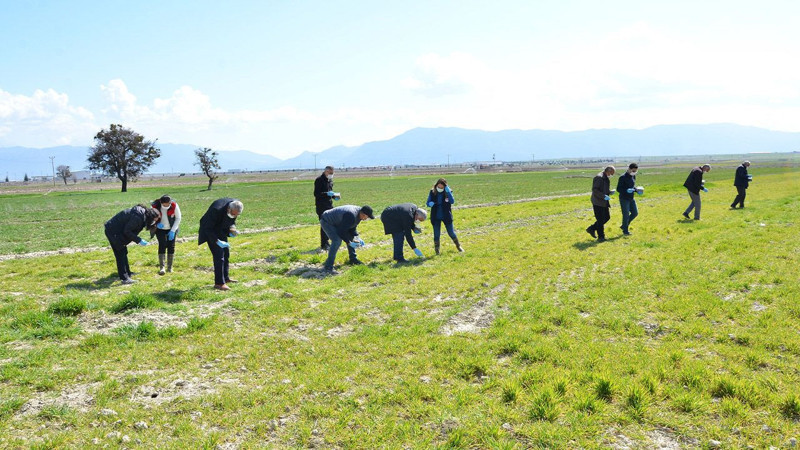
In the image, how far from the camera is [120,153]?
85.1m

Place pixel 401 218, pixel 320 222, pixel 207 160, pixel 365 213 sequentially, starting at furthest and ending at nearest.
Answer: pixel 207 160 < pixel 320 222 < pixel 401 218 < pixel 365 213

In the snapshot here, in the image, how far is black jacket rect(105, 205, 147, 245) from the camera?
11.4 m

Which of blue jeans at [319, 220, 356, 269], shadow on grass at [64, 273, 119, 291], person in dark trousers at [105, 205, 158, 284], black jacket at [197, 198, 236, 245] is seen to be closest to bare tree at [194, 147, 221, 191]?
shadow on grass at [64, 273, 119, 291]

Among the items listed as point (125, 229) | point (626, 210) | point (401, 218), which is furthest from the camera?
point (626, 210)

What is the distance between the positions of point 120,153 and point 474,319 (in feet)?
310

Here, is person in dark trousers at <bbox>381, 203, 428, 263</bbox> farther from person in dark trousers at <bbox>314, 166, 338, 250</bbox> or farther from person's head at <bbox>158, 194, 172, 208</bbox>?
person's head at <bbox>158, 194, 172, 208</bbox>

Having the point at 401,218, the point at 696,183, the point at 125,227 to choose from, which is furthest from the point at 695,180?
the point at 125,227

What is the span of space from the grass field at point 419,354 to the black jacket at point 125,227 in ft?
4.02

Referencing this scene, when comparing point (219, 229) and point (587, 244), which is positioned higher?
point (219, 229)

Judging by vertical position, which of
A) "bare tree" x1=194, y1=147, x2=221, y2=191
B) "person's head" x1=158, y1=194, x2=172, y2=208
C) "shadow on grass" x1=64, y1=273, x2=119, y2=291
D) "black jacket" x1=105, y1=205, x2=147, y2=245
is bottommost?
"shadow on grass" x1=64, y1=273, x2=119, y2=291

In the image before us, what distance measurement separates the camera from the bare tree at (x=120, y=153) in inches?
3290

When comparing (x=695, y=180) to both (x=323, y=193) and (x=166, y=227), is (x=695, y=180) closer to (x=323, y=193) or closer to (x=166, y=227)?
(x=323, y=193)

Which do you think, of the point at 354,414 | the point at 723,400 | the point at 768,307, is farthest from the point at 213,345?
the point at 768,307

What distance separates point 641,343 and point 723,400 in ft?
6.07
